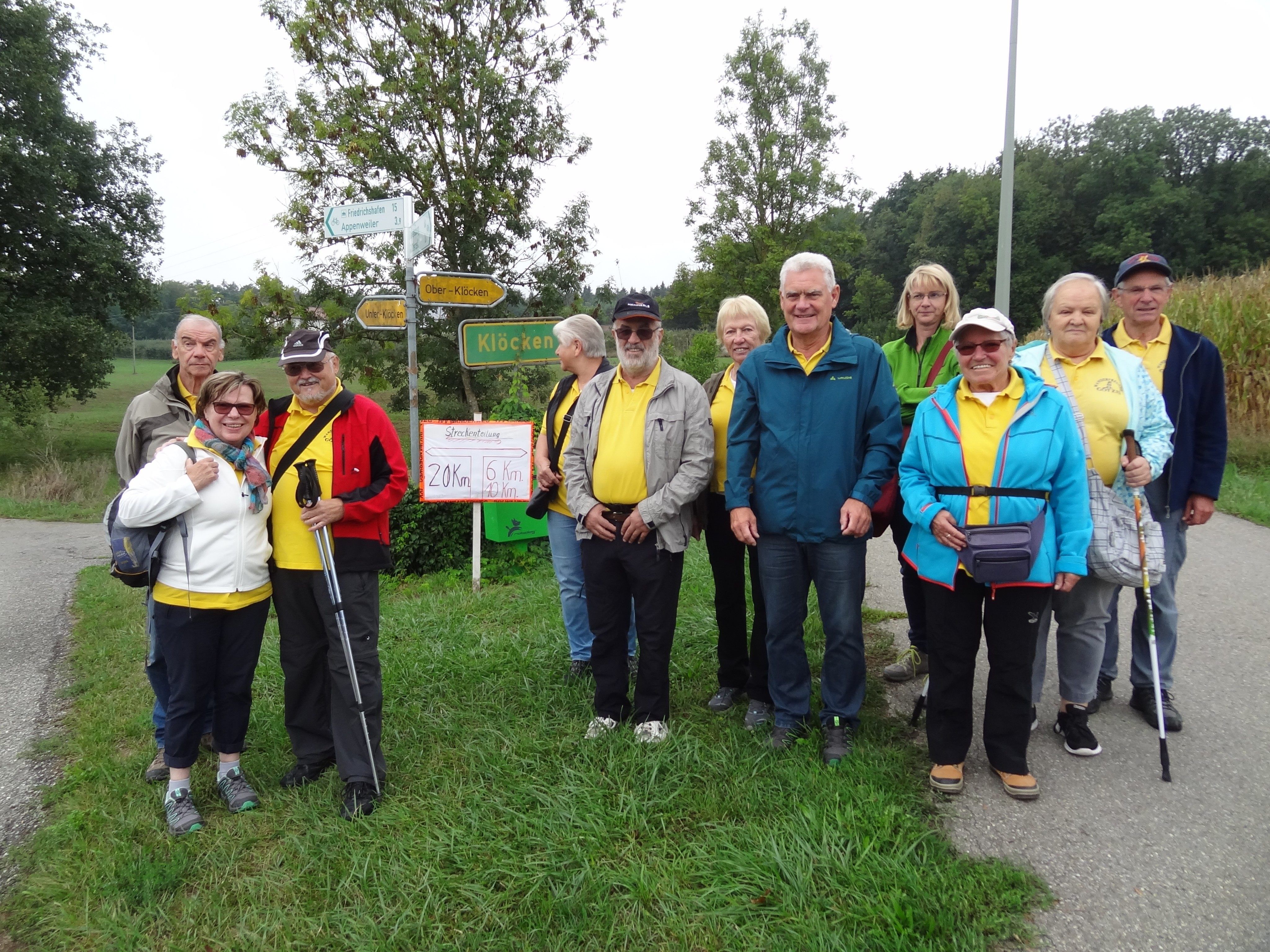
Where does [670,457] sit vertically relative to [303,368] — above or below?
below

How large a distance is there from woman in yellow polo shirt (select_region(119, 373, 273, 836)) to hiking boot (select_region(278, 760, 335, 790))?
8.1 inches

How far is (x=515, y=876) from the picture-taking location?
8.92 feet

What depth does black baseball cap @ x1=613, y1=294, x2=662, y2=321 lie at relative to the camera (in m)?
3.47

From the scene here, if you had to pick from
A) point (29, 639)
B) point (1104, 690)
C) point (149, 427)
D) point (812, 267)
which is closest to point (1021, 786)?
point (1104, 690)

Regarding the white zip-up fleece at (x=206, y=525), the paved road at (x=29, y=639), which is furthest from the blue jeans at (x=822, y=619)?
the paved road at (x=29, y=639)

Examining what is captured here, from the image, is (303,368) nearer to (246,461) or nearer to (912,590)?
(246,461)

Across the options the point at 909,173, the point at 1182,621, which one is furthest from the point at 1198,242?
the point at 1182,621

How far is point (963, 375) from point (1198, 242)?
53.4 m

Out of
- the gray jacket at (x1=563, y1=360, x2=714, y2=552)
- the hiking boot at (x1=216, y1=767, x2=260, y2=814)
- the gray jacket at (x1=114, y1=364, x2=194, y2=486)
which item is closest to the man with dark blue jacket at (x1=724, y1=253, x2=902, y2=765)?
the gray jacket at (x1=563, y1=360, x2=714, y2=552)

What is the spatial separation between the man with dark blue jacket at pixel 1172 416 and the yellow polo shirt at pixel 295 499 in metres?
3.32

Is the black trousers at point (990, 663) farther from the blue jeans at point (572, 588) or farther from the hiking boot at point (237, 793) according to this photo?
the hiking boot at point (237, 793)

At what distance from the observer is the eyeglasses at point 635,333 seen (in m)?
3.49

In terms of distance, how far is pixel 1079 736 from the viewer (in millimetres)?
3320

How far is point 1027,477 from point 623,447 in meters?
1.61
